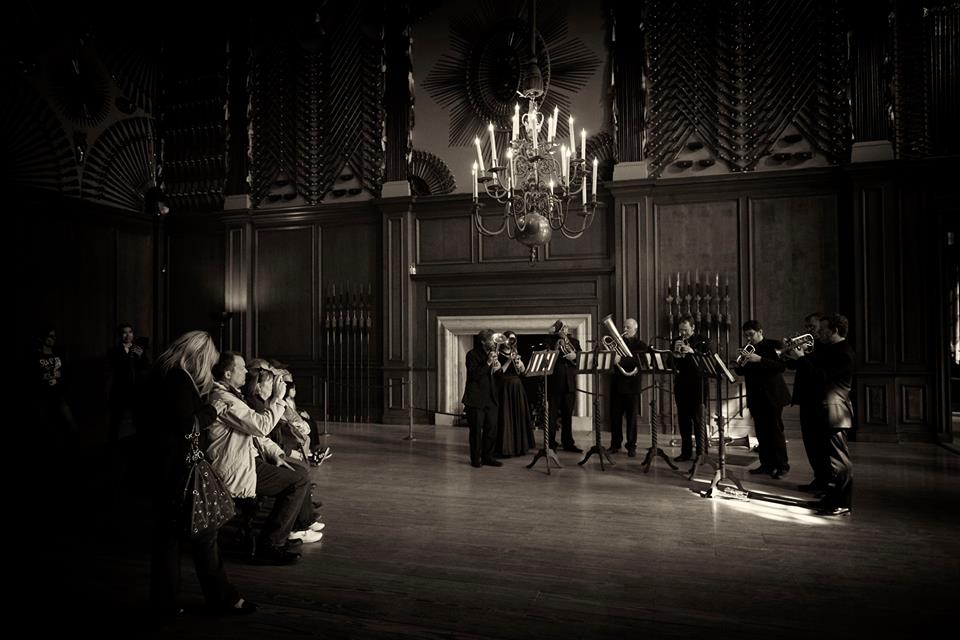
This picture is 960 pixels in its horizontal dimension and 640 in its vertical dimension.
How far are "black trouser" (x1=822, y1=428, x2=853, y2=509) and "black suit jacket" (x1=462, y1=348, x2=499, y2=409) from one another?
9.54ft

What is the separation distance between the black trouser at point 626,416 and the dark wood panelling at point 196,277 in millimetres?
6487

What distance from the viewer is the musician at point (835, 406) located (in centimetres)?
411

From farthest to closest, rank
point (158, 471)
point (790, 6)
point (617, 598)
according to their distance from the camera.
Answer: point (790, 6) < point (617, 598) < point (158, 471)

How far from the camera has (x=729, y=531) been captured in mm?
3877

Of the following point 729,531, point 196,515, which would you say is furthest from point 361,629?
point 729,531

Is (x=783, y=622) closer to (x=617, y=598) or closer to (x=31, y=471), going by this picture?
(x=617, y=598)

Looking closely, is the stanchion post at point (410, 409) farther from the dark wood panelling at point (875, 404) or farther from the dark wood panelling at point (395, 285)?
the dark wood panelling at point (875, 404)

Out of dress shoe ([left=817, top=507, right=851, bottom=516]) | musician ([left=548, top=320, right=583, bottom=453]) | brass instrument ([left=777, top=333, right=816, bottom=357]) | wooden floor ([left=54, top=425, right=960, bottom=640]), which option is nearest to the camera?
wooden floor ([left=54, top=425, right=960, bottom=640])

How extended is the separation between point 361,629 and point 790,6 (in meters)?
8.20

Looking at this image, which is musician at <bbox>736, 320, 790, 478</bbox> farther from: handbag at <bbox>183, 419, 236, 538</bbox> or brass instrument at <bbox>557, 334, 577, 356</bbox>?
handbag at <bbox>183, 419, 236, 538</bbox>

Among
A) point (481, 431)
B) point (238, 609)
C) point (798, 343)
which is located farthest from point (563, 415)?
point (238, 609)

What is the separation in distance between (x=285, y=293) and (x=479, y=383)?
4765 millimetres

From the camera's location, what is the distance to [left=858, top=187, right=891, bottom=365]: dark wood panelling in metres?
7.05

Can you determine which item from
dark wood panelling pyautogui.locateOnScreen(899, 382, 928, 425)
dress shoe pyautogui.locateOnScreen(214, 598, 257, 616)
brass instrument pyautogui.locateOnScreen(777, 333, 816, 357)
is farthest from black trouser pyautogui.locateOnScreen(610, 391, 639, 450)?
dress shoe pyautogui.locateOnScreen(214, 598, 257, 616)
